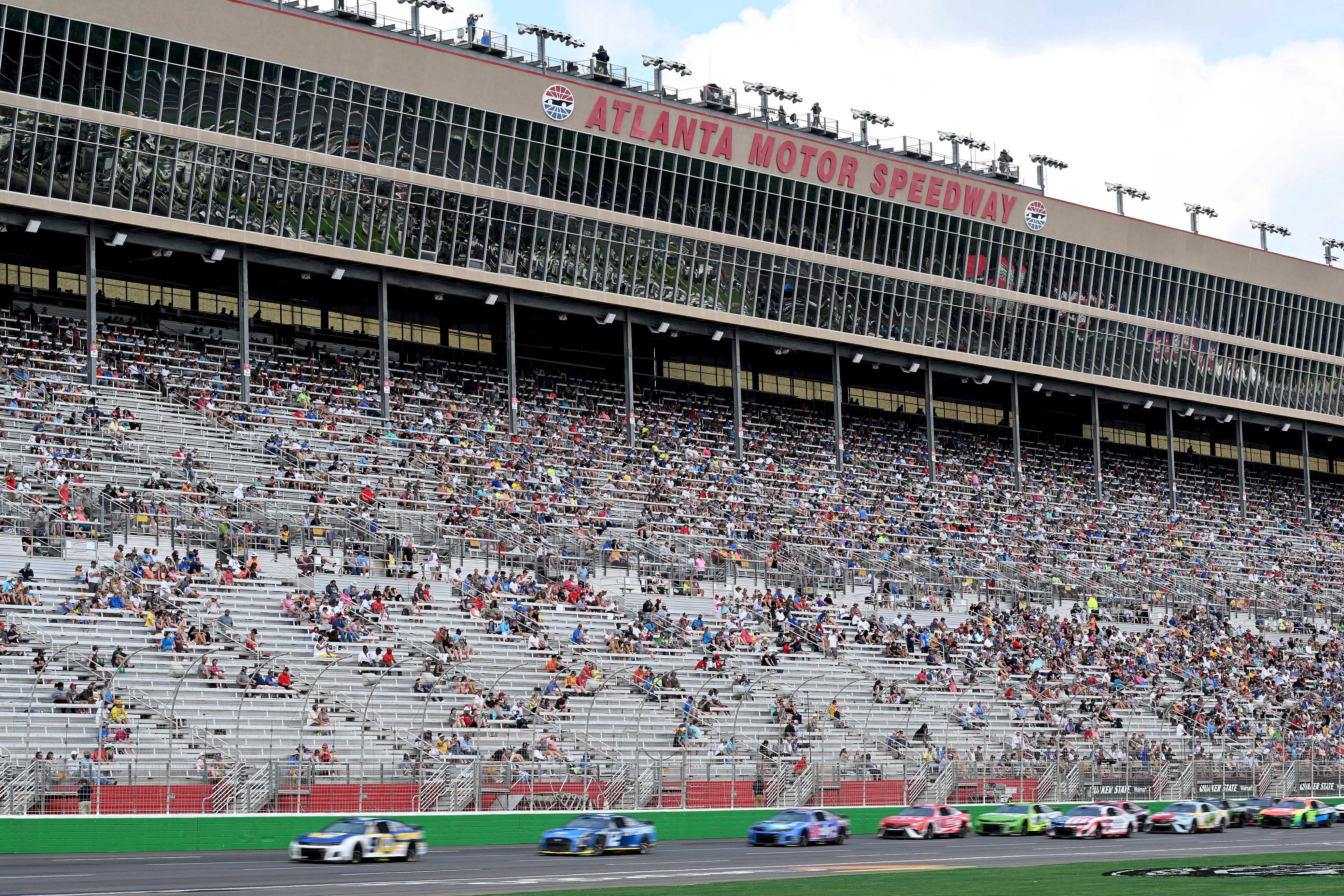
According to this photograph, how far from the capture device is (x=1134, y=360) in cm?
8119

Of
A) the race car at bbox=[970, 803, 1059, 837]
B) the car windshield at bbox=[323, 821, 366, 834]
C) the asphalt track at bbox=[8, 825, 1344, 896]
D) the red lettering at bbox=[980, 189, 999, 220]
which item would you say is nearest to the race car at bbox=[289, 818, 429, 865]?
the car windshield at bbox=[323, 821, 366, 834]

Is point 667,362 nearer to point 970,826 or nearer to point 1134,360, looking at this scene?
point 1134,360

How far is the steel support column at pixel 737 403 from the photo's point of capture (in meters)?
67.5

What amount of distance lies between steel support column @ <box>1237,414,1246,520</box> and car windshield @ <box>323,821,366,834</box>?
59.3m

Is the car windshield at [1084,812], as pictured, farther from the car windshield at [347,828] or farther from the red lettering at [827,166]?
the red lettering at [827,166]

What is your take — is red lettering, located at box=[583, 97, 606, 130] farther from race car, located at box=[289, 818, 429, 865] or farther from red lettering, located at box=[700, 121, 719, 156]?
race car, located at box=[289, 818, 429, 865]

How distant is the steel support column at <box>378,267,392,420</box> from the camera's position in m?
59.0

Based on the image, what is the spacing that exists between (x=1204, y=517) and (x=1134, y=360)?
7.81 meters

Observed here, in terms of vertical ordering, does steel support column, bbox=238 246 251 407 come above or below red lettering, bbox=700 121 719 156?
below

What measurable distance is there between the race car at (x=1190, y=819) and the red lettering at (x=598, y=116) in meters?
30.0

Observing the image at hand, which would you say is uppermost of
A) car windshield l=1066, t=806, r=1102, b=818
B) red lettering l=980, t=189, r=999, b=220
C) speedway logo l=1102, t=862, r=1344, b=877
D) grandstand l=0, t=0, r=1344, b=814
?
red lettering l=980, t=189, r=999, b=220

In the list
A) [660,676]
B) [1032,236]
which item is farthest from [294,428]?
[1032,236]

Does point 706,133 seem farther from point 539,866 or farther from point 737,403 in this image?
point 539,866

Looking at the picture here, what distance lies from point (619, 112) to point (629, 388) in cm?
963
